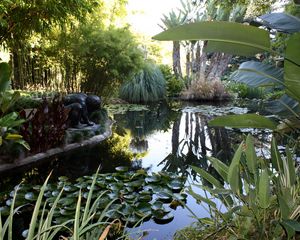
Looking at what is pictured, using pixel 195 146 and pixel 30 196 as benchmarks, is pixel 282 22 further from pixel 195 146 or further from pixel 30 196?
pixel 195 146

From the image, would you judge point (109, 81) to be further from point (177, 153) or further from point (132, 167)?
point (132, 167)

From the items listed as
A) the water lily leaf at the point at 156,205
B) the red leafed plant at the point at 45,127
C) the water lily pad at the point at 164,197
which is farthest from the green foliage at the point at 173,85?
the water lily leaf at the point at 156,205

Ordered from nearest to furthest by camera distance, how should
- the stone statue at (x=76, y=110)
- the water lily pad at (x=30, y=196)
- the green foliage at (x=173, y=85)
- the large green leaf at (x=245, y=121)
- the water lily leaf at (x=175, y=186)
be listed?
the large green leaf at (x=245, y=121), the water lily pad at (x=30, y=196), the water lily leaf at (x=175, y=186), the stone statue at (x=76, y=110), the green foliage at (x=173, y=85)

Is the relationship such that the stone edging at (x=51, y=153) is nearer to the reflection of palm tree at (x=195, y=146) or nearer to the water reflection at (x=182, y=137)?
the water reflection at (x=182, y=137)

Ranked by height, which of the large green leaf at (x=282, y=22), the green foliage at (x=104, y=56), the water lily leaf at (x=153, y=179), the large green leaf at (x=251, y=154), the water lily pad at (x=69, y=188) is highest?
the green foliage at (x=104, y=56)

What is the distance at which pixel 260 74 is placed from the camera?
51.9 inches

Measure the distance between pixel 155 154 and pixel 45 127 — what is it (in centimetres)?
156

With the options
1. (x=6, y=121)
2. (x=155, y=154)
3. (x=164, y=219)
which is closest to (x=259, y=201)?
(x=164, y=219)

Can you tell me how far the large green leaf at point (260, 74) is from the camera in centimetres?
135

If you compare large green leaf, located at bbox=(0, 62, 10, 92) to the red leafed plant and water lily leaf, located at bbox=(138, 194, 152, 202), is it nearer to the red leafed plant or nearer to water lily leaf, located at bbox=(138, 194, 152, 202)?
the red leafed plant

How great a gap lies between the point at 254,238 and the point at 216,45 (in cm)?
81

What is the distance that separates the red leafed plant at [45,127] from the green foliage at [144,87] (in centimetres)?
751

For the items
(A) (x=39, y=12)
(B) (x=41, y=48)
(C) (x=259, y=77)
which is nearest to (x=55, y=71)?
(B) (x=41, y=48)

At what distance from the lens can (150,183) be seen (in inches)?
118
